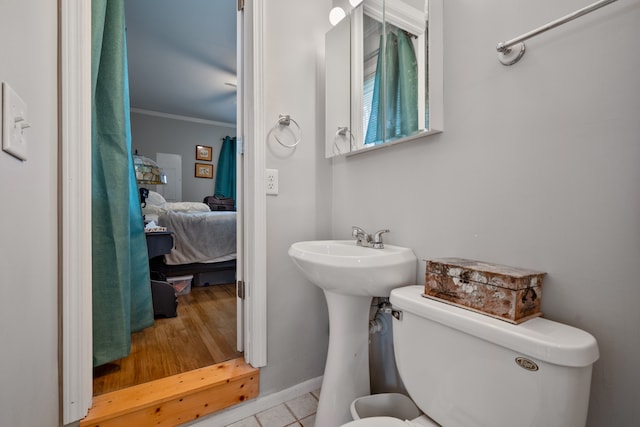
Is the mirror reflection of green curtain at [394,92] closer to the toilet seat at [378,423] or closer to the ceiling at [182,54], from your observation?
the toilet seat at [378,423]

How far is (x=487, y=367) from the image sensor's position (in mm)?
684

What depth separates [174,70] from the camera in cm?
345

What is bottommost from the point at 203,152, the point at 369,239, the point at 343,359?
the point at 343,359

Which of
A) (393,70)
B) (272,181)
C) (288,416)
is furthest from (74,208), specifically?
(393,70)

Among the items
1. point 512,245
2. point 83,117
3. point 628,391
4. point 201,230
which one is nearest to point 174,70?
point 201,230

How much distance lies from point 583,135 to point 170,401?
63.5 inches

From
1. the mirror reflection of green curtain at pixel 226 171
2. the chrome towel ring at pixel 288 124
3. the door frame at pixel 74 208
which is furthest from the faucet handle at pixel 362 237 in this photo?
the mirror reflection of green curtain at pixel 226 171

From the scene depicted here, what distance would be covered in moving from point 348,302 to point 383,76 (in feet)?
3.20

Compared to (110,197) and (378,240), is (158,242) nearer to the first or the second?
(110,197)

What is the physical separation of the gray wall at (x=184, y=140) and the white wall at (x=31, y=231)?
4407 millimetres

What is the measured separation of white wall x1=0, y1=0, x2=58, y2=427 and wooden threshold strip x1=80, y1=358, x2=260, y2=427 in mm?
186

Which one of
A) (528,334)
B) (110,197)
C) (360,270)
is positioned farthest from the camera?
(110,197)

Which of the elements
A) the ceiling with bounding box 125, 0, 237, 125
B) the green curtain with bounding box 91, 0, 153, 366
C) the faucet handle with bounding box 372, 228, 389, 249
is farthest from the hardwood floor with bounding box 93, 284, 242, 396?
the ceiling with bounding box 125, 0, 237, 125

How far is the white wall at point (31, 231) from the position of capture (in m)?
0.49
